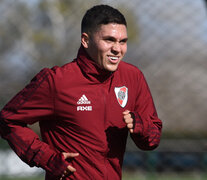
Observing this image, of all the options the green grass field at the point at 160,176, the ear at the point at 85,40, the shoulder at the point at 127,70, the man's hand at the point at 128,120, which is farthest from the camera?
the green grass field at the point at 160,176

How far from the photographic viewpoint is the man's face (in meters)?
2.99

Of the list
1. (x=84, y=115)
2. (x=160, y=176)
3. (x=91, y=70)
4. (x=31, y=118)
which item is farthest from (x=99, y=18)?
(x=160, y=176)

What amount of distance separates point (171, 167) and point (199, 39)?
2588 mm

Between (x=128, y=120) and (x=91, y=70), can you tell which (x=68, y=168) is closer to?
(x=128, y=120)

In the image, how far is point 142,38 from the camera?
966 centimetres

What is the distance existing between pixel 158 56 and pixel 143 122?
659cm

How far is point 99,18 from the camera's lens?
3.03 meters

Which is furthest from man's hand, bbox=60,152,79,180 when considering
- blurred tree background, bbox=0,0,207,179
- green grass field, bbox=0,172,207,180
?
green grass field, bbox=0,172,207,180

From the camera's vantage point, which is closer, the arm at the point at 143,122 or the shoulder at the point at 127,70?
the arm at the point at 143,122

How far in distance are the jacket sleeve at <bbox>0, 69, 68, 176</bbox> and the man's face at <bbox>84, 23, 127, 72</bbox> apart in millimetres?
338

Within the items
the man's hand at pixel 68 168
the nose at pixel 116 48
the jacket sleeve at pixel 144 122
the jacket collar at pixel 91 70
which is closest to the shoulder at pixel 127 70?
the jacket sleeve at pixel 144 122

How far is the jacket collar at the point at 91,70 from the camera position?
10.0 ft

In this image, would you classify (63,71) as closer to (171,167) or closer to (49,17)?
(171,167)

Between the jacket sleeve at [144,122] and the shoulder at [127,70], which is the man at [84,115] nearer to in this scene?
the jacket sleeve at [144,122]
